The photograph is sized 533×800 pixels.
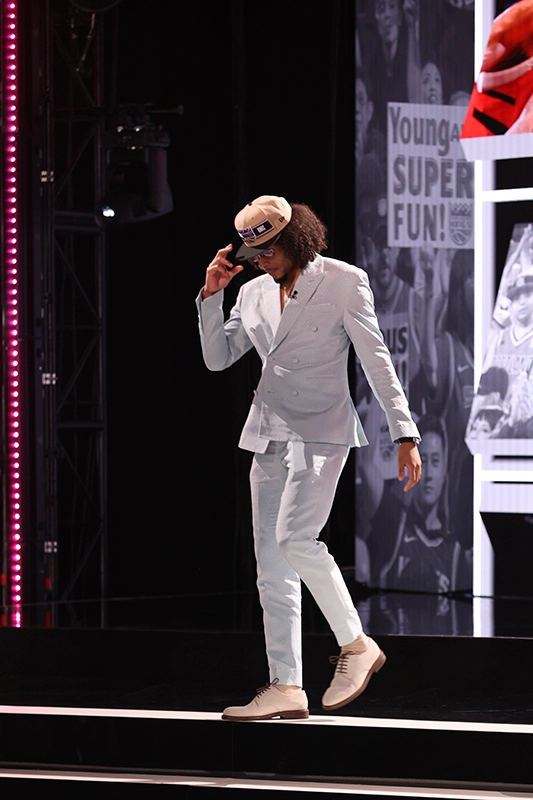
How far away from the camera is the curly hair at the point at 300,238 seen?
356cm

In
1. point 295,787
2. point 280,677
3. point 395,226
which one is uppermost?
point 395,226

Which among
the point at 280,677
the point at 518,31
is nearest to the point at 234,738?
the point at 280,677

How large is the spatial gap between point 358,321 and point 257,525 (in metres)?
0.64

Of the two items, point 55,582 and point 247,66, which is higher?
point 247,66

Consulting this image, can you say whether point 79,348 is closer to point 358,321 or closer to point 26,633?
point 26,633

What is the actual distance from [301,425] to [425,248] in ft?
8.11

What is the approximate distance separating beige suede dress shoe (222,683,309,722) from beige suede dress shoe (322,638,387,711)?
4.4 inches

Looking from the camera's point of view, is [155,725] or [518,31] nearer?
[155,725]

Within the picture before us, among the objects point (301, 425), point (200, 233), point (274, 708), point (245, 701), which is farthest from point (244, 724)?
point (200, 233)

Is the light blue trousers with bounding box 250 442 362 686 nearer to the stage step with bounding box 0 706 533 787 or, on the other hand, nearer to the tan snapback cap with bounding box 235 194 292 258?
the stage step with bounding box 0 706 533 787

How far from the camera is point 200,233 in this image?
243 inches

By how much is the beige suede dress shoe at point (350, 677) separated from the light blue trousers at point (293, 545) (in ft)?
0.18

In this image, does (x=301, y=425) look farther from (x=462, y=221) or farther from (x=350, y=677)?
(x=462, y=221)

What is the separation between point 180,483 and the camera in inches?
244
